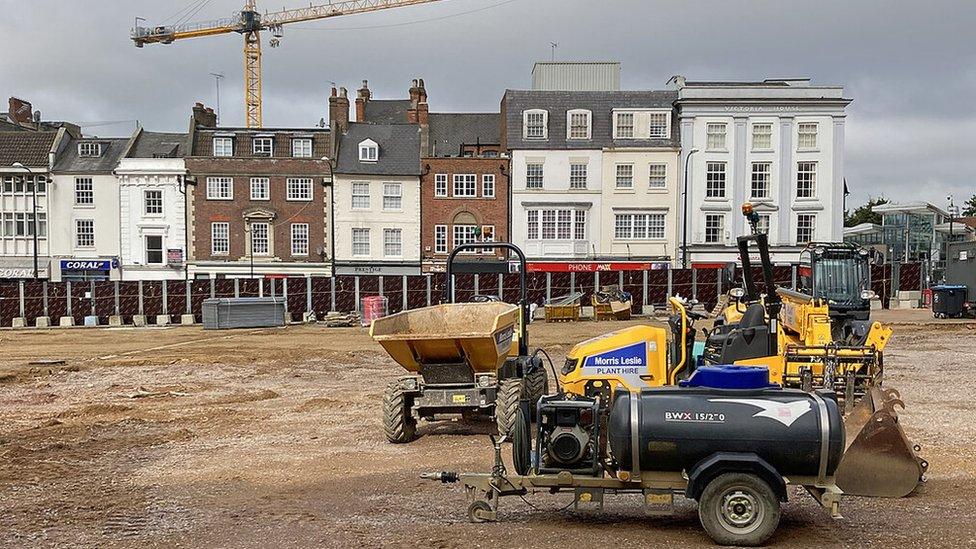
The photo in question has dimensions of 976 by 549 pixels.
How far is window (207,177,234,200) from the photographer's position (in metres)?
51.2

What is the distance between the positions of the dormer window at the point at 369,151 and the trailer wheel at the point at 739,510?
45792 millimetres

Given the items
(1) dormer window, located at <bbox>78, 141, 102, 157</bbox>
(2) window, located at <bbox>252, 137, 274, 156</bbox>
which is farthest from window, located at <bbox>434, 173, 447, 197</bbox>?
(1) dormer window, located at <bbox>78, 141, 102, 157</bbox>

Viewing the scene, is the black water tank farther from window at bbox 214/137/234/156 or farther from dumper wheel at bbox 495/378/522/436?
window at bbox 214/137/234/156

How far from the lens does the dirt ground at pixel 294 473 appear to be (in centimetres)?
773

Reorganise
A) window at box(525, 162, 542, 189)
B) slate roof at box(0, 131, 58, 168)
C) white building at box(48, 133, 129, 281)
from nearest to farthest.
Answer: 1. window at box(525, 162, 542, 189)
2. white building at box(48, 133, 129, 281)
3. slate roof at box(0, 131, 58, 168)

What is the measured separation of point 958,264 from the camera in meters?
38.9

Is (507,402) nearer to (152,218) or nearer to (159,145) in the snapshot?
(152,218)

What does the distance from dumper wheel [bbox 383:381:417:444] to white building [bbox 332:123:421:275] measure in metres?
38.8

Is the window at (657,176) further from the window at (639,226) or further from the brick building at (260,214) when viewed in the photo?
the brick building at (260,214)

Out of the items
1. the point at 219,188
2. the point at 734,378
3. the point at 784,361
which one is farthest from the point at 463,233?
the point at 734,378

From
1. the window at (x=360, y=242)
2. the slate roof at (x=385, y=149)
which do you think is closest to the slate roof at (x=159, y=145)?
the slate roof at (x=385, y=149)

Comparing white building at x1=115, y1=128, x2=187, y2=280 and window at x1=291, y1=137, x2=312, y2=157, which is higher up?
window at x1=291, y1=137, x2=312, y2=157

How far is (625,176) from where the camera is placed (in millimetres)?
49844

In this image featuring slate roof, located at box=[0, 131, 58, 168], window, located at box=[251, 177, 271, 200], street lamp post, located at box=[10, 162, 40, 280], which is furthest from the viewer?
slate roof, located at box=[0, 131, 58, 168]
